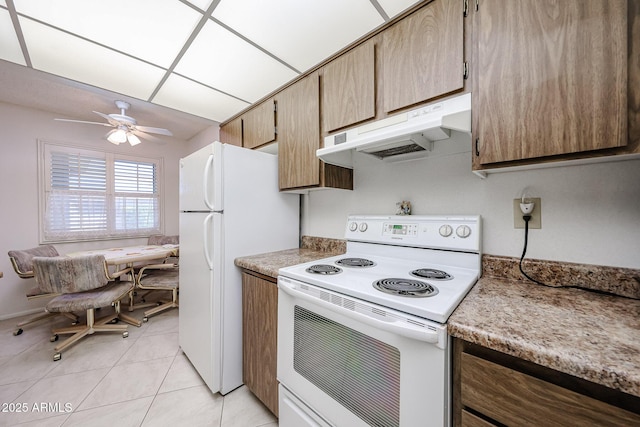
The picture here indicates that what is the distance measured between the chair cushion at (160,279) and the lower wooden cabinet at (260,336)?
1.68 meters

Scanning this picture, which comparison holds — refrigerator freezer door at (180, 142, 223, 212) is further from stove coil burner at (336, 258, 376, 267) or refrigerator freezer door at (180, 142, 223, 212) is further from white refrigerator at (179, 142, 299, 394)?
stove coil burner at (336, 258, 376, 267)

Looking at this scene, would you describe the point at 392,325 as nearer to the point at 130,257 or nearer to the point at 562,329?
the point at 562,329

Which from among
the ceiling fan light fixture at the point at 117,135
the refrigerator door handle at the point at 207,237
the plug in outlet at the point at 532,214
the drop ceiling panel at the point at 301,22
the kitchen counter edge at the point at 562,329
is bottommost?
the kitchen counter edge at the point at 562,329

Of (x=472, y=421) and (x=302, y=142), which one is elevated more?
(x=302, y=142)

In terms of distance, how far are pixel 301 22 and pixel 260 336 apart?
5.88 ft

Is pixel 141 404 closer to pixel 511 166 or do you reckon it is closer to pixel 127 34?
pixel 127 34

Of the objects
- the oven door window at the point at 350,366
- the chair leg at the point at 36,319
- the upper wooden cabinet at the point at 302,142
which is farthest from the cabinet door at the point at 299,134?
the chair leg at the point at 36,319

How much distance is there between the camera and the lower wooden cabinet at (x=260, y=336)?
4.32ft

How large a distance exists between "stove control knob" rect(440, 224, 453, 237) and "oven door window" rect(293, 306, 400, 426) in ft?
2.28

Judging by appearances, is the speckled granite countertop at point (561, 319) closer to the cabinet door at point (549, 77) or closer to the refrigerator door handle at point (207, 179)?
the cabinet door at point (549, 77)

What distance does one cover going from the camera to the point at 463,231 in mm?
1184

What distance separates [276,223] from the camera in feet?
6.05

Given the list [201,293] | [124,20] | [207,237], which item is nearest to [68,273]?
[201,293]

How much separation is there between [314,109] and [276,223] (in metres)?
0.87
